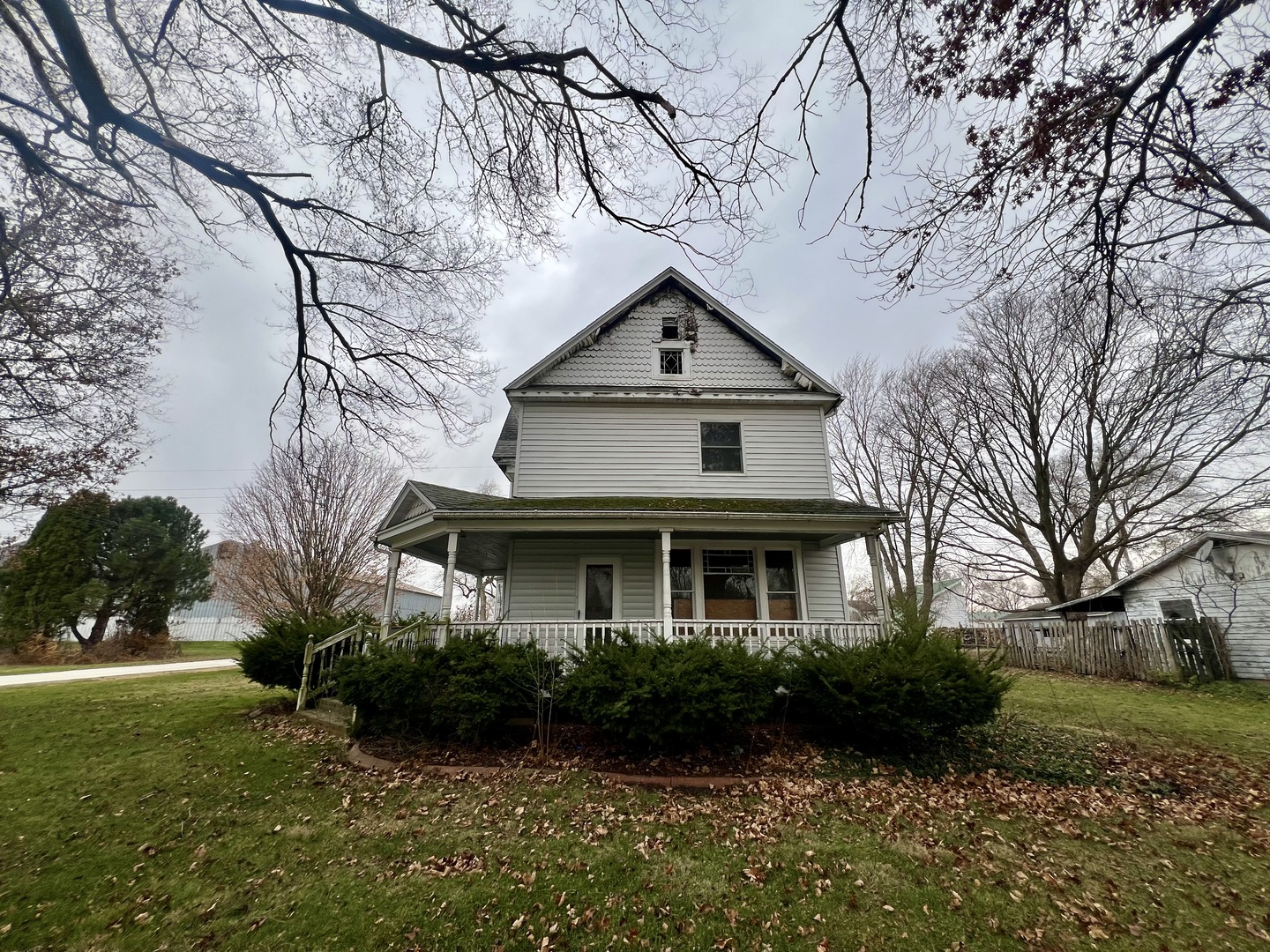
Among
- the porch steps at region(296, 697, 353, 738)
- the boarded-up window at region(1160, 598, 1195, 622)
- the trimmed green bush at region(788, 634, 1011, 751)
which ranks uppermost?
the boarded-up window at region(1160, 598, 1195, 622)

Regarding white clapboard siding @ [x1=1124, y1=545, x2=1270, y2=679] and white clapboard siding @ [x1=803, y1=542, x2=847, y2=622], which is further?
white clapboard siding @ [x1=1124, y1=545, x2=1270, y2=679]

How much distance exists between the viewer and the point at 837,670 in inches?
291

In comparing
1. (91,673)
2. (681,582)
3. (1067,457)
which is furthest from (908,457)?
(91,673)

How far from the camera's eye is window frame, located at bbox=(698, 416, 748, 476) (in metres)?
12.6

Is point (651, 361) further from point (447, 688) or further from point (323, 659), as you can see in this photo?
point (323, 659)

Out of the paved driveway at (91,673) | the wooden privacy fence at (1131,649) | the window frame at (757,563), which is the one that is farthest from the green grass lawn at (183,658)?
the wooden privacy fence at (1131,649)

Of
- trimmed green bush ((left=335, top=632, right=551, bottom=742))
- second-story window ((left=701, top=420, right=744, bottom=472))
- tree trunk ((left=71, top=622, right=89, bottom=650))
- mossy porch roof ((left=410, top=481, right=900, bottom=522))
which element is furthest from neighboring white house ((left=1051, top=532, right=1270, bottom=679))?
tree trunk ((left=71, top=622, right=89, bottom=650))

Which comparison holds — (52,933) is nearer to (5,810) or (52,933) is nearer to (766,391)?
(5,810)

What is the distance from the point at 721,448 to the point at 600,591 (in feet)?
14.9

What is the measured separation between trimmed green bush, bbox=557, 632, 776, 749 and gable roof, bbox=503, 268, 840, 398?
25.2 ft

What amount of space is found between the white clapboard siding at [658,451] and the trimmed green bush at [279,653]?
5.31 metres

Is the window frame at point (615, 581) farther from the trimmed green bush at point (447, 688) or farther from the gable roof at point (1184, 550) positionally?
the gable roof at point (1184, 550)

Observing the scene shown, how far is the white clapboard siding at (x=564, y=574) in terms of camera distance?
11312 mm

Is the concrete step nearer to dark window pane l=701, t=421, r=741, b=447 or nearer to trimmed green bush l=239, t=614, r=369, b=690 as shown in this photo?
trimmed green bush l=239, t=614, r=369, b=690
